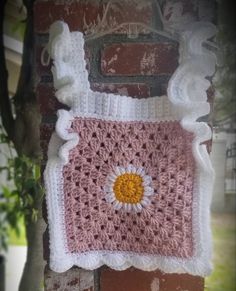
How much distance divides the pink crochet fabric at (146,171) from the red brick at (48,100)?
0.18 ft

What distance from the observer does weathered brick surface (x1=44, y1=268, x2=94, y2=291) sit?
1.85 ft

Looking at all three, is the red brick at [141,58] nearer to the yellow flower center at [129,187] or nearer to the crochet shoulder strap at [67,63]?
the crochet shoulder strap at [67,63]

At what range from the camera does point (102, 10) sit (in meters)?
0.52

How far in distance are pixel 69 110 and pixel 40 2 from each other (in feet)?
0.54

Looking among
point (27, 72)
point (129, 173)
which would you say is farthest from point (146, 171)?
point (27, 72)

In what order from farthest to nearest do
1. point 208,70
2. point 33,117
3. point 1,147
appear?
point 1,147, point 33,117, point 208,70

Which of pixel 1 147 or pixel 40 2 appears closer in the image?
pixel 40 2

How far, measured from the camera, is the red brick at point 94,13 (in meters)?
0.52

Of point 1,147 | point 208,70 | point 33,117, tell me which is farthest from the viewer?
point 1,147

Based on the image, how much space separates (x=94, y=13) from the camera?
521mm

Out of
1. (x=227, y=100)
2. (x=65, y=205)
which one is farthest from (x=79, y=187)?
(x=227, y=100)

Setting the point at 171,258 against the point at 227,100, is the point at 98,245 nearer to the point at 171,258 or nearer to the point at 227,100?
the point at 171,258

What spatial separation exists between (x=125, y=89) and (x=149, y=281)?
30cm

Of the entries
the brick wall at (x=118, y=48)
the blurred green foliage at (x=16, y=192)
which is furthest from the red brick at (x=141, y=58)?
the blurred green foliage at (x=16, y=192)
